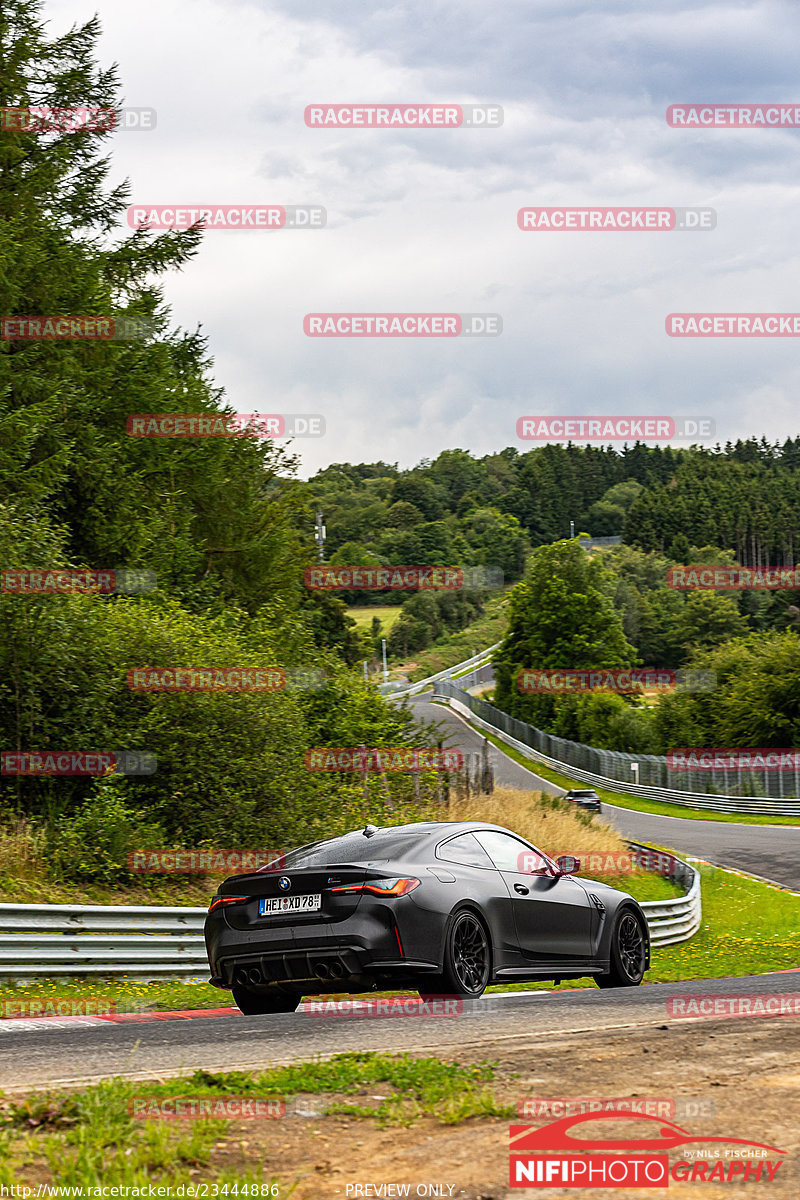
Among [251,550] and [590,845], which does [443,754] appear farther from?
[251,550]

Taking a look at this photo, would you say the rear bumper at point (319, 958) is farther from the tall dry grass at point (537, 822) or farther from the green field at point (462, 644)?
the green field at point (462, 644)

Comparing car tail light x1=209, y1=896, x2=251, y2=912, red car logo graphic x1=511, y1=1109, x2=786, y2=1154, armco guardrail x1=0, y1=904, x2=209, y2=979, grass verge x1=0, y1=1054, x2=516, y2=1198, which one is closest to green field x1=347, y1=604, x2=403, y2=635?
armco guardrail x1=0, y1=904, x2=209, y2=979

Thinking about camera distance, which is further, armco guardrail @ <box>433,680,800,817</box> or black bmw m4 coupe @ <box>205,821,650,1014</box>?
armco guardrail @ <box>433,680,800,817</box>

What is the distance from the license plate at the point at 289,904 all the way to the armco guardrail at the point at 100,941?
390cm

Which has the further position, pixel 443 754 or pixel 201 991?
pixel 443 754

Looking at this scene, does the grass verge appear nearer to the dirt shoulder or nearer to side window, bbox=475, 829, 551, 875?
the dirt shoulder

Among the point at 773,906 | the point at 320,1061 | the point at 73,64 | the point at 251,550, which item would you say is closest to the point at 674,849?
the point at 773,906

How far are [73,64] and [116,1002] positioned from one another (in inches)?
937

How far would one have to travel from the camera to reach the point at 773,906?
1014 inches

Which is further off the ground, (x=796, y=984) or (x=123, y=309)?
(x=123, y=309)

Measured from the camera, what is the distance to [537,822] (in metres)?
25.1

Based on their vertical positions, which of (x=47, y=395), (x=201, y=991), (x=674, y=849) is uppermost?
(x=47, y=395)

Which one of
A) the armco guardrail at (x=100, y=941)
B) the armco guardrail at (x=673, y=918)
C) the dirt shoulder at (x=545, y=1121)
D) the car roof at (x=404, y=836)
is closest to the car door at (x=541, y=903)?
the car roof at (x=404, y=836)

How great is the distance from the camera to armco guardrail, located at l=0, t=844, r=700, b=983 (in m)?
11.2
